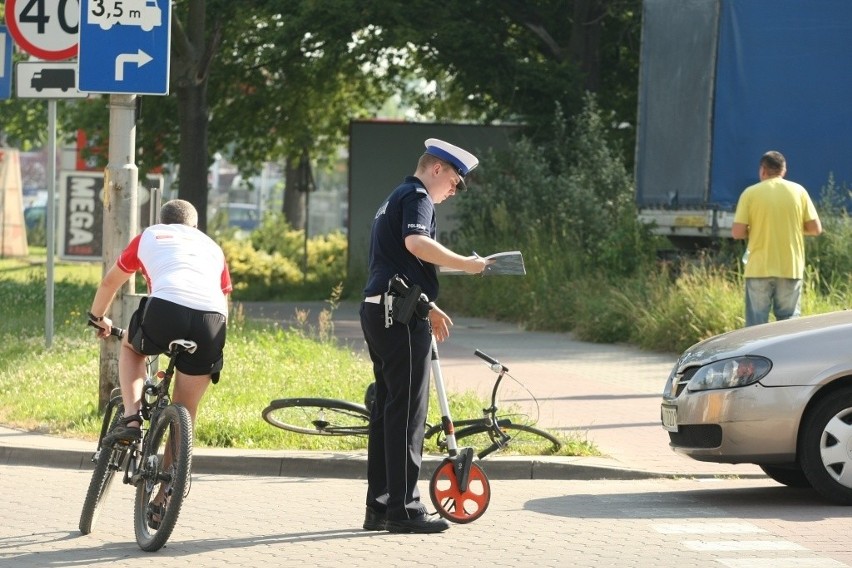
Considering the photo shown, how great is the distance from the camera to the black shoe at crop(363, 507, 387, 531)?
765cm

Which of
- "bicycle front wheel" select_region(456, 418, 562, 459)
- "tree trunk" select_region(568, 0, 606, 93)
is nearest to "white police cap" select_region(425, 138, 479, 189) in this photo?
"bicycle front wheel" select_region(456, 418, 562, 459)

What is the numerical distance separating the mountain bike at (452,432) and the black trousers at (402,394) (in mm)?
152

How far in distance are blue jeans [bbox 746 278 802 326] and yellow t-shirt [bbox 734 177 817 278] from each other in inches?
2.8

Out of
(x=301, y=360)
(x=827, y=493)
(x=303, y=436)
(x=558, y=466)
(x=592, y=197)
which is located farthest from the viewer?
(x=592, y=197)

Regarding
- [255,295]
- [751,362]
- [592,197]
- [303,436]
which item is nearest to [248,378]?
[303,436]

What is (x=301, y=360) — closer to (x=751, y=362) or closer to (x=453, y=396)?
(x=453, y=396)

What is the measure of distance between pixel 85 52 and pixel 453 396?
3496 millimetres

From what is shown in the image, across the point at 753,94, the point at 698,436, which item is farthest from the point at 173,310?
the point at 753,94

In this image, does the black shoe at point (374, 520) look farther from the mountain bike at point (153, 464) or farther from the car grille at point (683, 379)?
the car grille at point (683, 379)

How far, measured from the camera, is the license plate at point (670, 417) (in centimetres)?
890

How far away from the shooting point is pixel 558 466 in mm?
9539

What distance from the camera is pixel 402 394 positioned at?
743 centimetres

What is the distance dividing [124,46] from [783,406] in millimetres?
4750

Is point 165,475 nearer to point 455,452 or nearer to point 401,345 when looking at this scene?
point 401,345
